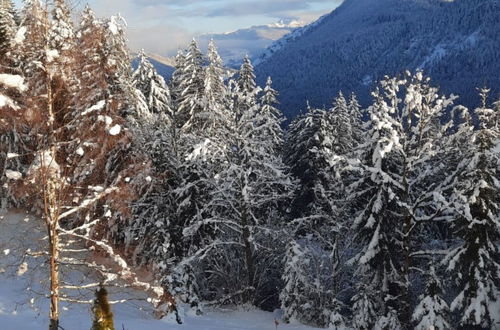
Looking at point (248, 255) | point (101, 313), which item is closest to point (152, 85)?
point (248, 255)

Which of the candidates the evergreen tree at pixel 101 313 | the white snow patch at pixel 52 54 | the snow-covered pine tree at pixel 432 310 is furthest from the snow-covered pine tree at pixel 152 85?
the white snow patch at pixel 52 54

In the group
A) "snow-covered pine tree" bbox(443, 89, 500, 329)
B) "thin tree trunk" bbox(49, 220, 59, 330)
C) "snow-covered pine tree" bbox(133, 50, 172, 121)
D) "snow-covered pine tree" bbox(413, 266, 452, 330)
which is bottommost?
"snow-covered pine tree" bbox(413, 266, 452, 330)

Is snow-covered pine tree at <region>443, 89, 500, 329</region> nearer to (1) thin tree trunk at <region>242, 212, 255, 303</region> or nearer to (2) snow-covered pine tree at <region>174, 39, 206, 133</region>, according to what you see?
(1) thin tree trunk at <region>242, 212, 255, 303</region>

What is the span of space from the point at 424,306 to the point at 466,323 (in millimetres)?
1939

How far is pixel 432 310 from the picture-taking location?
18156mm

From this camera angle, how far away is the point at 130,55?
32281 mm

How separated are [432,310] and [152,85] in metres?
26.4

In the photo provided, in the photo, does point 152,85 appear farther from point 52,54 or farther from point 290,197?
point 52,54

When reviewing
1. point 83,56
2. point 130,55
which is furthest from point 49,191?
point 130,55

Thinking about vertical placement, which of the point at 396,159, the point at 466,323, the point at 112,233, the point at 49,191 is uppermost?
the point at 49,191

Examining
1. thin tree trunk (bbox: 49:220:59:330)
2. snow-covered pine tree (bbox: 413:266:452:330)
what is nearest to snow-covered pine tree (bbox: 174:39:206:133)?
snow-covered pine tree (bbox: 413:266:452:330)

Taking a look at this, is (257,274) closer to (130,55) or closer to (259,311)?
(259,311)

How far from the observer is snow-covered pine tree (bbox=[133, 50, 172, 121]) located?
3659 centimetres

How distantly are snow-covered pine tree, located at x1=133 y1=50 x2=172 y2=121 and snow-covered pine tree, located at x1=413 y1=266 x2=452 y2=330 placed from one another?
77.5ft
